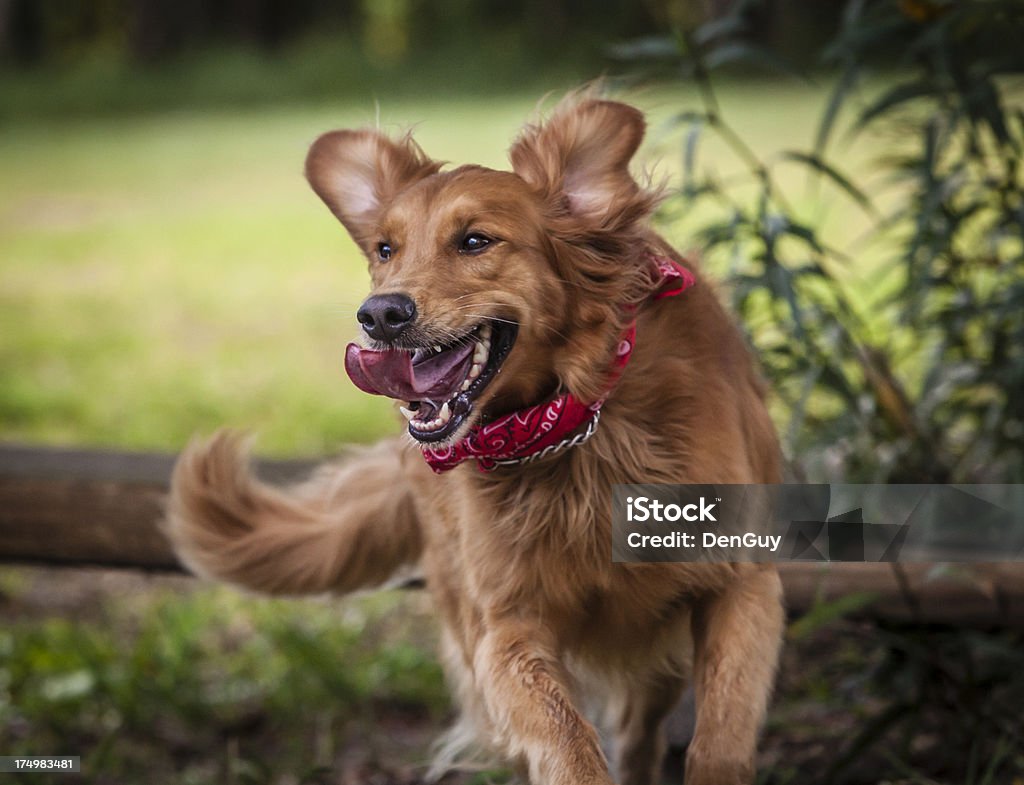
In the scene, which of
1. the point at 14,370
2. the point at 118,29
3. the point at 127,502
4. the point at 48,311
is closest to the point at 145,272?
the point at 48,311

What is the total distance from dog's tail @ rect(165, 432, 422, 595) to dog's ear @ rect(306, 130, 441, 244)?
88 cm

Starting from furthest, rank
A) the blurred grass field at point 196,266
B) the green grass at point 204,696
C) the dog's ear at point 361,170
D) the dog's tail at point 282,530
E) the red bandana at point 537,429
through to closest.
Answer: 1. the blurred grass field at point 196,266
2. the green grass at point 204,696
3. the dog's tail at point 282,530
4. the dog's ear at point 361,170
5. the red bandana at point 537,429

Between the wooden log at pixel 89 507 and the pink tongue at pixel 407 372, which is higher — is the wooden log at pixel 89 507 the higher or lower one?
the lower one

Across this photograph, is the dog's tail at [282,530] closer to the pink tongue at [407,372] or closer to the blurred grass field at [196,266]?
the blurred grass field at [196,266]

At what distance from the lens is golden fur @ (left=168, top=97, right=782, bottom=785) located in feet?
7.29

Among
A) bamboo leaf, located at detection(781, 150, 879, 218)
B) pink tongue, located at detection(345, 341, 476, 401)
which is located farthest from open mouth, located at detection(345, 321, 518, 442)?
bamboo leaf, located at detection(781, 150, 879, 218)

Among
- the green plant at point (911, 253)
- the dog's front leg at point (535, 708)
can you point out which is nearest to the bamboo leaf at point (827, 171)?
the green plant at point (911, 253)

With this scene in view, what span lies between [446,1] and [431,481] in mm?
15508

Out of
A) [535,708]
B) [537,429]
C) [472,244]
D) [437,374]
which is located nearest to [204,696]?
[535,708]

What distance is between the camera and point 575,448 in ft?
8.05

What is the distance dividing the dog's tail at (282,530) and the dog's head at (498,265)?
3.15 feet

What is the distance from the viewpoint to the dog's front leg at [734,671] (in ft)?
7.36

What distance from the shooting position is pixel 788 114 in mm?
12586

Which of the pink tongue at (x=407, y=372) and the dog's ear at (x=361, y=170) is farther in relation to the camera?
the dog's ear at (x=361, y=170)
